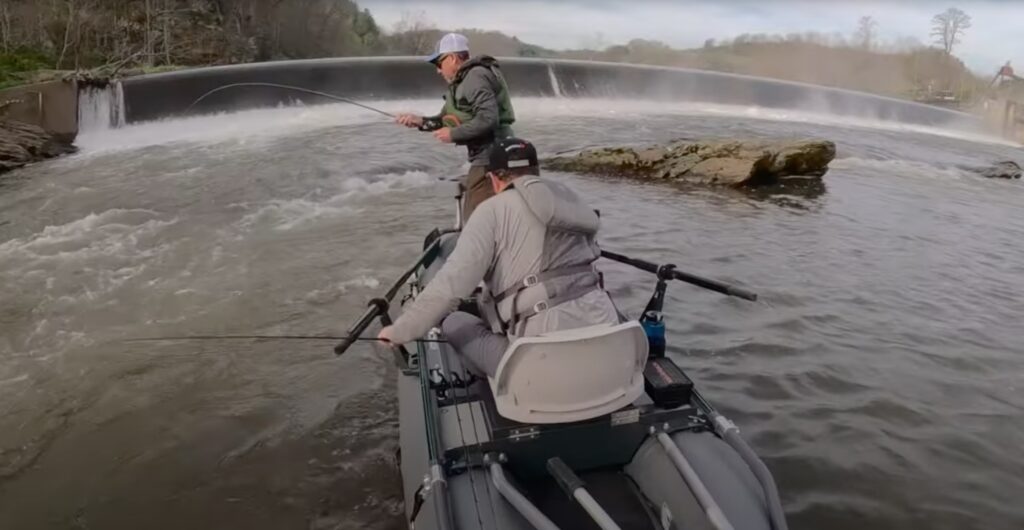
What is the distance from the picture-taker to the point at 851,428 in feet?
Result: 18.2

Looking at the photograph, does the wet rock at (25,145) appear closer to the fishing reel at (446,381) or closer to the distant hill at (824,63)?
the fishing reel at (446,381)

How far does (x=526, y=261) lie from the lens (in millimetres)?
3531

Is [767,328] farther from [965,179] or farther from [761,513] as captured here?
[965,179]

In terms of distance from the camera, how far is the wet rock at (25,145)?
14492 millimetres

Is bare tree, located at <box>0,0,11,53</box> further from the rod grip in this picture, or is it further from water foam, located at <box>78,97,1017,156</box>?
the rod grip

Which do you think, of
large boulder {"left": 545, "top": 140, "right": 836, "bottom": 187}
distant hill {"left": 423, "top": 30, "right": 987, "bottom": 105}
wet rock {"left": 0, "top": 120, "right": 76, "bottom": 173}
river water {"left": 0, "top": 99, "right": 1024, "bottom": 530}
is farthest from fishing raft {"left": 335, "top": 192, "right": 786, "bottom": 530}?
distant hill {"left": 423, "top": 30, "right": 987, "bottom": 105}

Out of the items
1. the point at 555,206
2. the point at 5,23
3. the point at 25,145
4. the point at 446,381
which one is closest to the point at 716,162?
the point at 446,381

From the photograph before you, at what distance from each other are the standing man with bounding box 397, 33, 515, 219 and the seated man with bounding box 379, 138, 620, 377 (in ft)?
8.51

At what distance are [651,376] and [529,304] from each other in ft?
3.05

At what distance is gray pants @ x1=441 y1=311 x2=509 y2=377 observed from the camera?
3879mm

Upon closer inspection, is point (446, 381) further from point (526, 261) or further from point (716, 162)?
point (716, 162)

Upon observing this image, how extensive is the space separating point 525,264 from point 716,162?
11761 millimetres

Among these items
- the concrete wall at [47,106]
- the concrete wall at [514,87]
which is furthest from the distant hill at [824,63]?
the concrete wall at [47,106]

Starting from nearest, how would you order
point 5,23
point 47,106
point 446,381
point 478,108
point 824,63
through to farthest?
point 446,381 < point 478,108 < point 47,106 < point 5,23 < point 824,63
